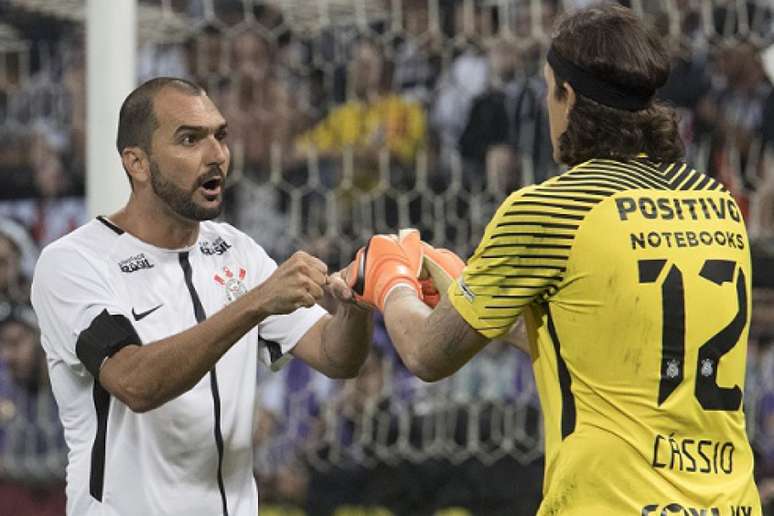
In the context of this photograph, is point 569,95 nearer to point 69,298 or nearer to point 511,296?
point 511,296

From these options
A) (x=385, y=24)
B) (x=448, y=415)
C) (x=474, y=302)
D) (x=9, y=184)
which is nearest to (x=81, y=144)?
(x=9, y=184)

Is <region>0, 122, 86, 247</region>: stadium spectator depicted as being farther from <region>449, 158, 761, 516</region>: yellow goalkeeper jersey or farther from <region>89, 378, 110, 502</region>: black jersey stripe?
<region>449, 158, 761, 516</region>: yellow goalkeeper jersey

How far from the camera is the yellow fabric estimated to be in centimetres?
487

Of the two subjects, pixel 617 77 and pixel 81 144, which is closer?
pixel 617 77

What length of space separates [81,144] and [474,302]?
330 centimetres

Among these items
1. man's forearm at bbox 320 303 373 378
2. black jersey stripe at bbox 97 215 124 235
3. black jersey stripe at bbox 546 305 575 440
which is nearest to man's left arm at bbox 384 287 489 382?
black jersey stripe at bbox 546 305 575 440

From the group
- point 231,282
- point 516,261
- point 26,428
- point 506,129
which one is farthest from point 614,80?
point 26,428

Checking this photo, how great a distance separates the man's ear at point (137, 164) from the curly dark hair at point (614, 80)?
0.96 metres

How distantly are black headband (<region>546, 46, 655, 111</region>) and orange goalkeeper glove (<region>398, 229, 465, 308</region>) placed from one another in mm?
478

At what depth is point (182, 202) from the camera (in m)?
2.84

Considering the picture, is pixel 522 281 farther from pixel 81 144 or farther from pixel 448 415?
pixel 81 144

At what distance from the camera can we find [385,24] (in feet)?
16.1

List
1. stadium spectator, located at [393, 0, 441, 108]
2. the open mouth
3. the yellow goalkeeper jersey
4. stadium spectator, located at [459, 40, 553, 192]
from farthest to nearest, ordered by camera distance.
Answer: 1. stadium spectator, located at [393, 0, 441, 108]
2. stadium spectator, located at [459, 40, 553, 192]
3. the open mouth
4. the yellow goalkeeper jersey

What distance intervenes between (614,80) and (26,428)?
3541mm
